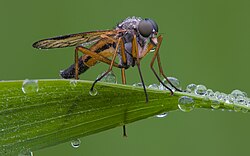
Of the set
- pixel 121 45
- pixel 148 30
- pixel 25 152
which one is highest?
pixel 148 30

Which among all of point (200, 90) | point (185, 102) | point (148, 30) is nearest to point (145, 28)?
point (148, 30)

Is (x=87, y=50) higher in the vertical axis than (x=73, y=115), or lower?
higher

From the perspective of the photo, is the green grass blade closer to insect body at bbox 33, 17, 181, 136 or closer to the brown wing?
the brown wing

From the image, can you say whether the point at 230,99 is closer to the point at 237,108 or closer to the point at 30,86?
the point at 237,108

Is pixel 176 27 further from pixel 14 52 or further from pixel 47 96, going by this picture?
pixel 47 96

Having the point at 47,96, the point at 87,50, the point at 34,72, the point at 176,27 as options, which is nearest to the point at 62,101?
the point at 47,96

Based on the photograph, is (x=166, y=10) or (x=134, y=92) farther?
(x=166, y=10)

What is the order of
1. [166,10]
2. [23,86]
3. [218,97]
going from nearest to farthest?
1. [23,86]
2. [218,97]
3. [166,10]

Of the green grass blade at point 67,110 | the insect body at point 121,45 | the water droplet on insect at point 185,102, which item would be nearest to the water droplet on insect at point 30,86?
the green grass blade at point 67,110
